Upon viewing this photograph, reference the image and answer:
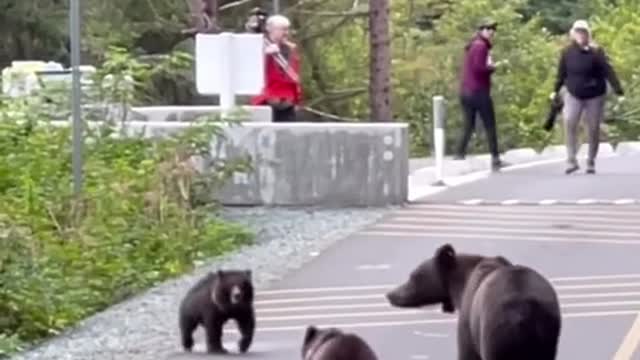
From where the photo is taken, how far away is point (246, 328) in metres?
14.1

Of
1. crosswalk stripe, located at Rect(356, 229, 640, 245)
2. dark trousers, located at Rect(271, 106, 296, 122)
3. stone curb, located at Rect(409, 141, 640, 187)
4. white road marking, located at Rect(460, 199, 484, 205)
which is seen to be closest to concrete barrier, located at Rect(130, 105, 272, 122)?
dark trousers, located at Rect(271, 106, 296, 122)

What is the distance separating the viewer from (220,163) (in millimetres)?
23484

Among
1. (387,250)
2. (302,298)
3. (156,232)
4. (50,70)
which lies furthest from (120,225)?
(50,70)

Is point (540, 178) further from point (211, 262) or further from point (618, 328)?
point (618, 328)

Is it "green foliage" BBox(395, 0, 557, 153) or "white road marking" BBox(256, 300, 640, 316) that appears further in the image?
"green foliage" BBox(395, 0, 557, 153)

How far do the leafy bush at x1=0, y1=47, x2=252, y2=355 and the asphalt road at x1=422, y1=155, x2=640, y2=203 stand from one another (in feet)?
10.3

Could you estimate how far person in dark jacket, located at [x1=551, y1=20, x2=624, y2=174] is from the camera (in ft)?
88.8

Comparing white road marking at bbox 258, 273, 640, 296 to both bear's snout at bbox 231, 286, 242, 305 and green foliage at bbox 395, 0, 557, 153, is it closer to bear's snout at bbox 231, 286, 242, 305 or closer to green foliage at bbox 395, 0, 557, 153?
bear's snout at bbox 231, 286, 242, 305

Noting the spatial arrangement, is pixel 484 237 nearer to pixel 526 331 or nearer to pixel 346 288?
pixel 346 288

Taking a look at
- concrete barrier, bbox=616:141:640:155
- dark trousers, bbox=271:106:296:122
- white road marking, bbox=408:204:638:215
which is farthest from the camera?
concrete barrier, bbox=616:141:640:155

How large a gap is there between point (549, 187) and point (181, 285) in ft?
29.0

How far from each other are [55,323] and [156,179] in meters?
5.65

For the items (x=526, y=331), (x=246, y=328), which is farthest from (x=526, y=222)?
(x=526, y=331)

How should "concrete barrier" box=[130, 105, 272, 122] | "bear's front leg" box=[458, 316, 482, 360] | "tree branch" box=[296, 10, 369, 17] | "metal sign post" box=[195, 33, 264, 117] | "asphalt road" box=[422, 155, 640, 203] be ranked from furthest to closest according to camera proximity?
"tree branch" box=[296, 10, 369, 17] → "metal sign post" box=[195, 33, 264, 117] → "concrete barrier" box=[130, 105, 272, 122] → "asphalt road" box=[422, 155, 640, 203] → "bear's front leg" box=[458, 316, 482, 360]
